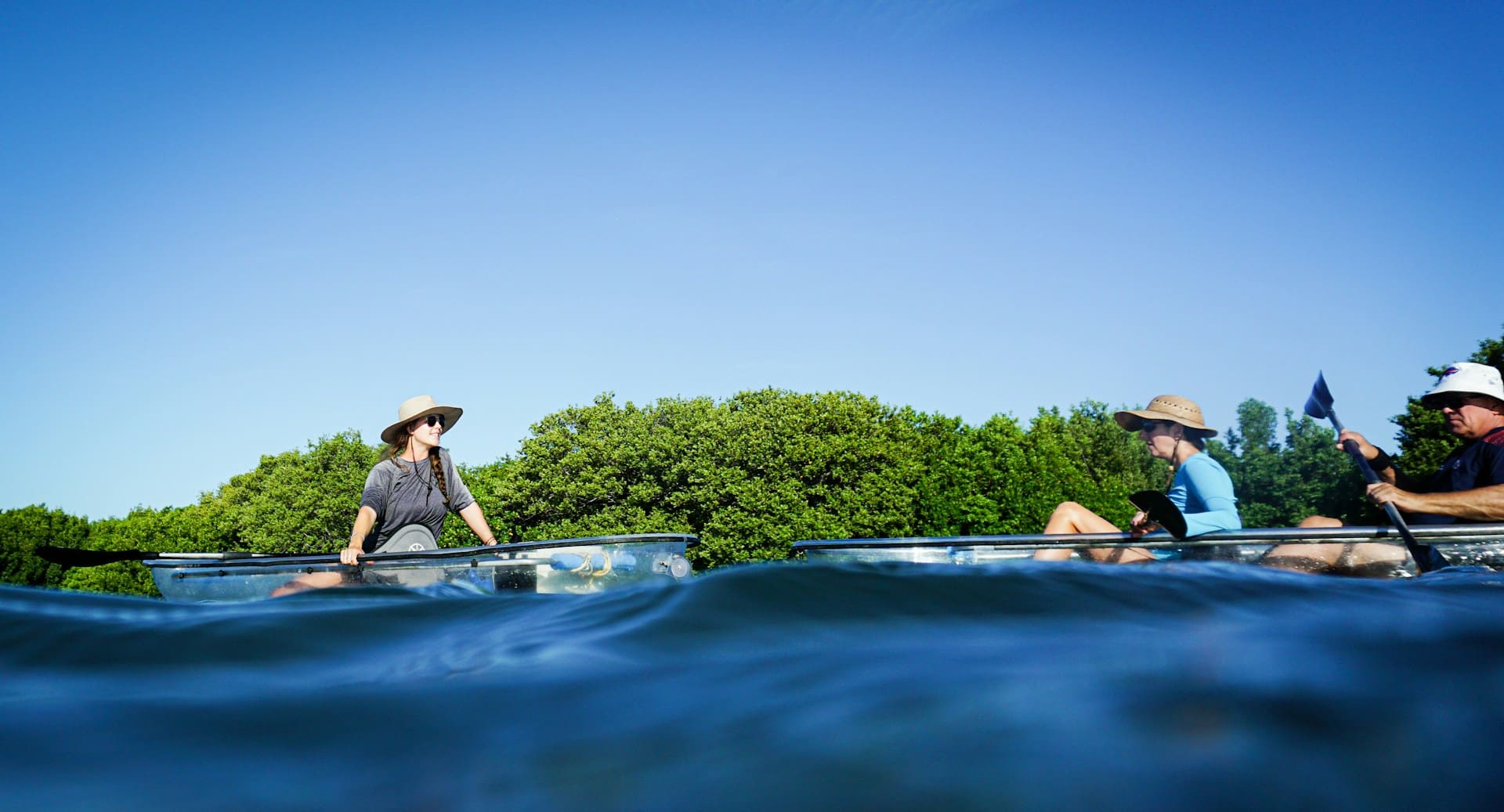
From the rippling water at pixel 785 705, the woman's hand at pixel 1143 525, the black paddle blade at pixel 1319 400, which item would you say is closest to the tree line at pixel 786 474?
the black paddle blade at pixel 1319 400

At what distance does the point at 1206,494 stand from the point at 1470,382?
1972 mm

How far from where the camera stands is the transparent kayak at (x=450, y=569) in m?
5.73

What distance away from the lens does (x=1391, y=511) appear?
5.20 metres

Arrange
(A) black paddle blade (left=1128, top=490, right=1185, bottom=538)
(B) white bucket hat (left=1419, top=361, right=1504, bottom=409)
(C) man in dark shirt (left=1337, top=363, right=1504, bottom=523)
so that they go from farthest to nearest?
1. (B) white bucket hat (left=1419, top=361, right=1504, bottom=409)
2. (C) man in dark shirt (left=1337, top=363, right=1504, bottom=523)
3. (A) black paddle blade (left=1128, top=490, right=1185, bottom=538)

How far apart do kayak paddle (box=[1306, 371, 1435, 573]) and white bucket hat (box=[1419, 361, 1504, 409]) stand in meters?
0.55

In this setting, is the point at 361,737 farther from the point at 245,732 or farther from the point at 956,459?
the point at 956,459

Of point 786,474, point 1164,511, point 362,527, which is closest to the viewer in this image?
point 1164,511

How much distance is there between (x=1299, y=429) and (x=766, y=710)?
11120 cm

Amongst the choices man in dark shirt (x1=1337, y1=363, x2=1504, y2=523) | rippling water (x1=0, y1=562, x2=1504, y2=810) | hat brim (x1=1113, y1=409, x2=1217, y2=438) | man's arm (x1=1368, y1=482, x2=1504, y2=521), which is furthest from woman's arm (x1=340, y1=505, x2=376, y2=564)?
man in dark shirt (x1=1337, y1=363, x2=1504, y2=523)

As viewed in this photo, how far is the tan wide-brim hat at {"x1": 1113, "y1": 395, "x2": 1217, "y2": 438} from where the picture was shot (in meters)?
7.13

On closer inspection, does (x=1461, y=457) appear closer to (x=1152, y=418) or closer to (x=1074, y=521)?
(x=1152, y=418)

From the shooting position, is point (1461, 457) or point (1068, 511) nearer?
point (1461, 457)

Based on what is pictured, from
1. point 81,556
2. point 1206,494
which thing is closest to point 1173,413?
point 1206,494

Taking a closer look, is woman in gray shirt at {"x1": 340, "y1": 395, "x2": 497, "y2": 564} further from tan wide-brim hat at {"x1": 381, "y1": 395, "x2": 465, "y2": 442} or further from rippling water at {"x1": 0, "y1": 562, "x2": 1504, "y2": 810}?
rippling water at {"x1": 0, "y1": 562, "x2": 1504, "y2": 810}
